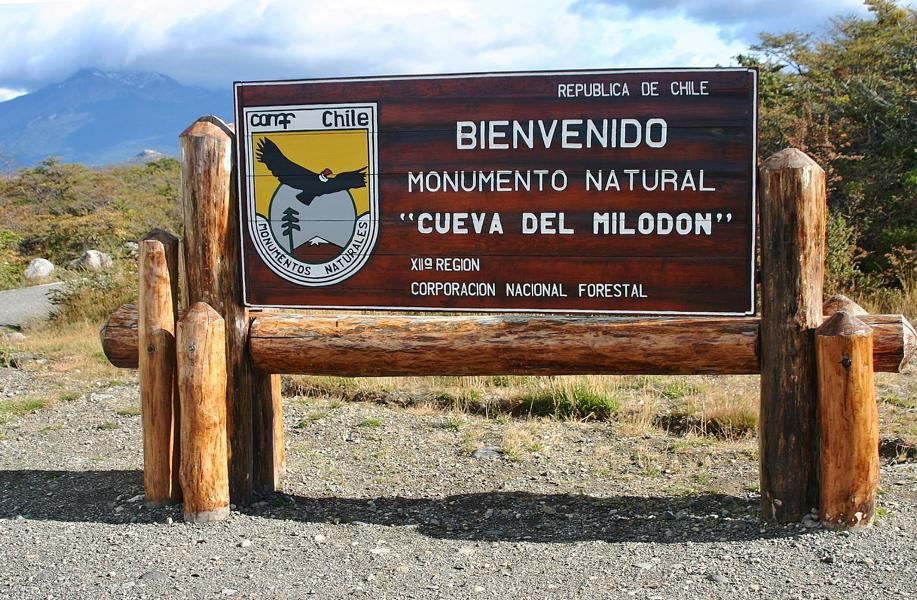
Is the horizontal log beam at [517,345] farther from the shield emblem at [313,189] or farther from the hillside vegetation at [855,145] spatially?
the hillside vegetation at [855,145]

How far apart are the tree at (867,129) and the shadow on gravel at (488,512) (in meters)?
6.63

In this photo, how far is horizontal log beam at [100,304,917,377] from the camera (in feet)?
15.2

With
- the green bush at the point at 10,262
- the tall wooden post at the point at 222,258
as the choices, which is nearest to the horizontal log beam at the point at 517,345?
the tall wooden post at the point at 222,258

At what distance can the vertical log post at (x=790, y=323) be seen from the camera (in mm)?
4395

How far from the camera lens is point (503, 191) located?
4.79m

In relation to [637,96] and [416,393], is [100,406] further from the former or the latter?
[637,96]

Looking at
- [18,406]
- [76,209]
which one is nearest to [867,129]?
[18,406]

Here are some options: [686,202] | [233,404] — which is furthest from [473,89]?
[233,404]

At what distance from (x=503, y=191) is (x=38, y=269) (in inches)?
808

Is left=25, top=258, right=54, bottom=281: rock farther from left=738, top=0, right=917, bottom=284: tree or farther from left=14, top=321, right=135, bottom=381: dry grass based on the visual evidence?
left=738, top=0, right=917, bottom=284: tree

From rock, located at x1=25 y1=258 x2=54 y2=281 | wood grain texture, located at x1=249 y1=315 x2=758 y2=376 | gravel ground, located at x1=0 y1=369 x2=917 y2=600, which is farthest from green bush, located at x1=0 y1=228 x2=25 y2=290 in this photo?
wood grain texture, located at x1=249 y1=315 x2=758 y2=376

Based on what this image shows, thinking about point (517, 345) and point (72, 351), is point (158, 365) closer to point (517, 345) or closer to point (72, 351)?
point (517, 345)

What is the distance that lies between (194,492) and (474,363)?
1.59m

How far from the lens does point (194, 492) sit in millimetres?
4793
